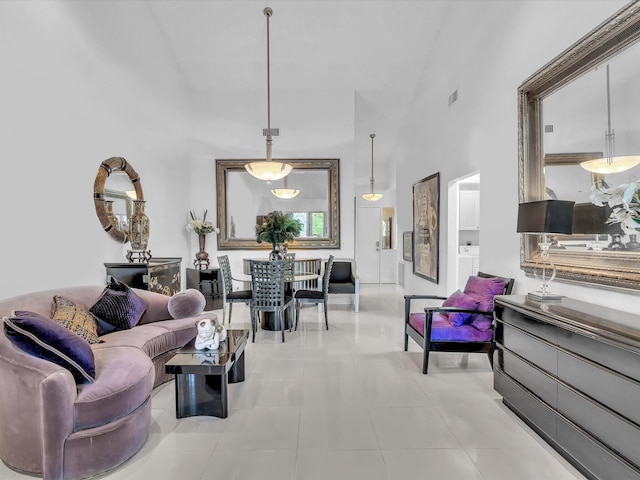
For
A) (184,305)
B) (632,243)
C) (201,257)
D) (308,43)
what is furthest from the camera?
(201,257)

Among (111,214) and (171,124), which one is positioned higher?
(171,124)

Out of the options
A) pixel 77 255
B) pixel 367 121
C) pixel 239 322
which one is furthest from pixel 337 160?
pixel 77 255

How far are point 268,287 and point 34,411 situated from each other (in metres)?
2.82

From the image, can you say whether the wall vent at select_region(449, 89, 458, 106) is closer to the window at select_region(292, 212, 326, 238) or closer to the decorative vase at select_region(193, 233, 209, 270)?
the window at select_region(292, 212, 326, 238)

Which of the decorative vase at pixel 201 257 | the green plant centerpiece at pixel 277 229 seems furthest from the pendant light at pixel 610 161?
the decorative vase at pixel 201 257

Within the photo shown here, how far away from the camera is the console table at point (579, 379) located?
5.85 ft

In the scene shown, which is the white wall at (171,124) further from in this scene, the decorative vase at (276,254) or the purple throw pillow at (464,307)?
the decorative vase at (276,254)

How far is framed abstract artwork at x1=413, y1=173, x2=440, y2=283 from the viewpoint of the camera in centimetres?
571

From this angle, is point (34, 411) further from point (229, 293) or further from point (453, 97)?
point (453, 97)

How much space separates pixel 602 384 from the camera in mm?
1933

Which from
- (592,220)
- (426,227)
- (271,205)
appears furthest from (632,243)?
(271,205)

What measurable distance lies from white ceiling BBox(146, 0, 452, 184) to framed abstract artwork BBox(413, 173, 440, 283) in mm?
2142

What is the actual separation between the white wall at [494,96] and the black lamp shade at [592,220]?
0.42 meters

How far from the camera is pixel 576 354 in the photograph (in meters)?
2.12
